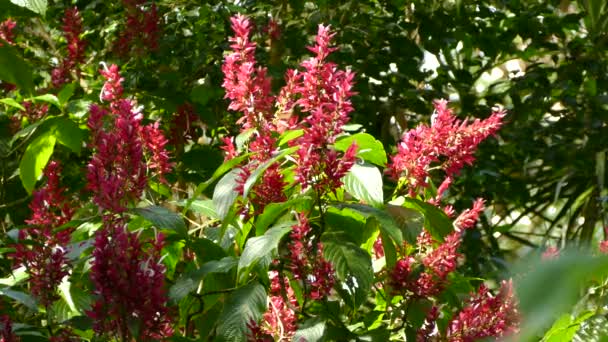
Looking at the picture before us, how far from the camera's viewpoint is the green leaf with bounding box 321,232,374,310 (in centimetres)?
125

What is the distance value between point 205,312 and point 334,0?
208 centimetres

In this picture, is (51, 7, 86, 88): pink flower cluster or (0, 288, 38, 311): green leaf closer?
(0, 288, 38, 311): green leaf

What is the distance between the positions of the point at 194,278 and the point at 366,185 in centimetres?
26

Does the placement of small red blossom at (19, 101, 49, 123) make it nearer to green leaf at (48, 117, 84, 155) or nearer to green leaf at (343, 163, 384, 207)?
green leaf at (48, 117, 84, 155)

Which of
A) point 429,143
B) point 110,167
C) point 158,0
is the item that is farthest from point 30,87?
point 158,0

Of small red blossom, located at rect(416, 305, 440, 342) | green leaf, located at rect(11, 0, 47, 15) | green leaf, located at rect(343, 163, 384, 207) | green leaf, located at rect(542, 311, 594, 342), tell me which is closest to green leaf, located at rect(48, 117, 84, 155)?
green leaf, located at rect(11, 0, 47, 15)

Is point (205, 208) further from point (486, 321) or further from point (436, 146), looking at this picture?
point (486, 321)

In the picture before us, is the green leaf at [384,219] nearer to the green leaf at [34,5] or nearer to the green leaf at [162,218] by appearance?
the green leaf at [162,218]

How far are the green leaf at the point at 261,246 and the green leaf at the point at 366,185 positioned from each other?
0.38 ft

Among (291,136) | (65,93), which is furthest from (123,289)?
(65,93)

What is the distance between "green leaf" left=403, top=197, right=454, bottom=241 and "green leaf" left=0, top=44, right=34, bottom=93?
687 millimetres

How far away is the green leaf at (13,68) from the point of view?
1.62 m

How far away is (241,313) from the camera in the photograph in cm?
126

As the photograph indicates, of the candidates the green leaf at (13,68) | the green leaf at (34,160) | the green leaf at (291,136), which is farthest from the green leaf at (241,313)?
the green leaf at (34,160)
